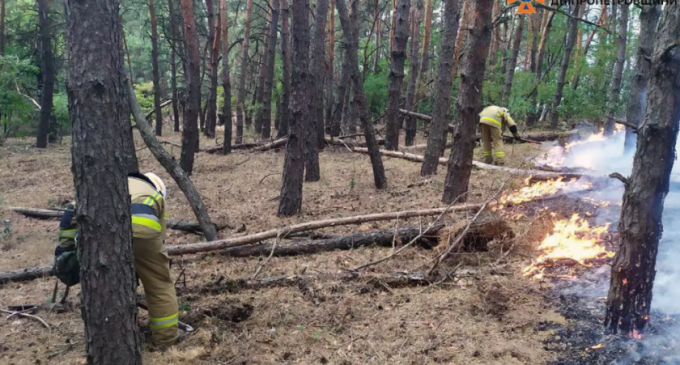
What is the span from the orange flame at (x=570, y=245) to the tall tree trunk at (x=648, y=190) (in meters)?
1.42

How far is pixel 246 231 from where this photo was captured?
743 cm

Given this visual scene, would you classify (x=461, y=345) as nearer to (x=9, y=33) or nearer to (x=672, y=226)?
(x=672, y=226)

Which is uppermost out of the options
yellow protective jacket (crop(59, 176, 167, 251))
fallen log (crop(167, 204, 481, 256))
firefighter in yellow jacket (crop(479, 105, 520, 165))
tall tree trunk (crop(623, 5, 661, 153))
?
tall tree trunk (crop(623, 5, 661, 153))

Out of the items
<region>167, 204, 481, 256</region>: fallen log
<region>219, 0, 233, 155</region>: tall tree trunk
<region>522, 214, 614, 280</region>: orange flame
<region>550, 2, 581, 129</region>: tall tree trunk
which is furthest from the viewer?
<region>550, 2, 581, 129</region>: tall tree trunk

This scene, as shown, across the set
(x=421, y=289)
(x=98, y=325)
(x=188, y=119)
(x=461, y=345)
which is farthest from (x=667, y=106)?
(x=188, y=119)

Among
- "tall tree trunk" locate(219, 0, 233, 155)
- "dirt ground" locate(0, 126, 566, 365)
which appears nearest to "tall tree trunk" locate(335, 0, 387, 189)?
"dirt ground" locate(0, 126, 566, 365)

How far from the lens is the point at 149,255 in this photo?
405 cm

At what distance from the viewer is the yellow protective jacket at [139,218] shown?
3898 millimetres

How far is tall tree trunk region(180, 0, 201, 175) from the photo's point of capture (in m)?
11.2

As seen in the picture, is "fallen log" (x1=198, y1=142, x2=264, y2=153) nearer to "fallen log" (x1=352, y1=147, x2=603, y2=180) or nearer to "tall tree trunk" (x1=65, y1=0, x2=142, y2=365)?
"fallen log" (x1=352, y1=147, x2=603, y2=180)

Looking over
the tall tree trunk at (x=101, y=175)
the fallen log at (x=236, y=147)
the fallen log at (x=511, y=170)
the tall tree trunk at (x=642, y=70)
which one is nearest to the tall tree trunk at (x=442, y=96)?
the fallen log at (x=511, y=170)

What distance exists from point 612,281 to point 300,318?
9.73 feet

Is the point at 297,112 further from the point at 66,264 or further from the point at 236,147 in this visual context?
the point at 236,147

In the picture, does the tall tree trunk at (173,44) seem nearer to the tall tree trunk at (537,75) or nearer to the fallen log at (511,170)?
the fallen log at (511,170)
